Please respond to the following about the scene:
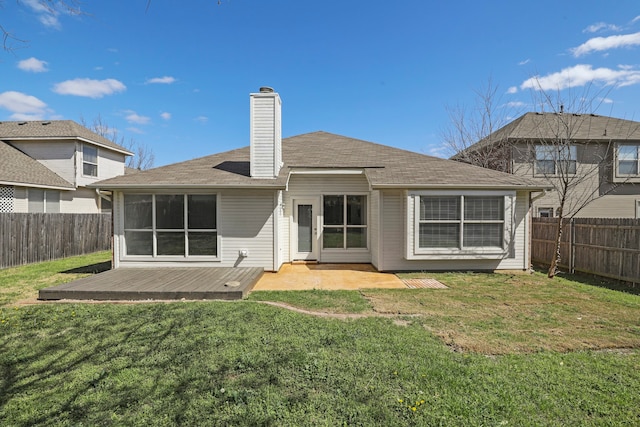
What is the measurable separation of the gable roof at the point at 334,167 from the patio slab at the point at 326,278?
254 centimetres

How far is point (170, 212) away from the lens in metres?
8.49

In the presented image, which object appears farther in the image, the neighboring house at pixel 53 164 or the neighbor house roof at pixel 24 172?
the neighboring house at pixel 53 164

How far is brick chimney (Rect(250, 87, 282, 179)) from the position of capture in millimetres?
8719

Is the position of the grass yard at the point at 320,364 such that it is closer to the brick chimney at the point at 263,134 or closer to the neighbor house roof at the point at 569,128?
the brick chimney at the point at 263,134

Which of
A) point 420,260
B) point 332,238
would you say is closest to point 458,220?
point 420,260

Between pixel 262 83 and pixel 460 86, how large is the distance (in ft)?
40.4

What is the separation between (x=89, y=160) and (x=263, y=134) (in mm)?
13942

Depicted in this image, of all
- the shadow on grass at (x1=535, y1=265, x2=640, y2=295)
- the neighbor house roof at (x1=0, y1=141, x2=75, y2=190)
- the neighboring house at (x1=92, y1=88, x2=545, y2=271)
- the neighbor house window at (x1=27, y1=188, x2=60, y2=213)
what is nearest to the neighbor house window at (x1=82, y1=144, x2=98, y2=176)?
the neighbor house roof at (x1=0, y1=141, x2=75, y2=190)

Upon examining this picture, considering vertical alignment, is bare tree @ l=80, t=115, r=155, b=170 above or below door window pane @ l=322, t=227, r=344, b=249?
above

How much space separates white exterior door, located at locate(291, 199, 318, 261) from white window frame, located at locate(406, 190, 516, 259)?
3.18 metres

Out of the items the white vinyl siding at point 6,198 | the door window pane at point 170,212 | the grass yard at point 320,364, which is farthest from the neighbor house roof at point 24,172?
the grass yard at point 320,364

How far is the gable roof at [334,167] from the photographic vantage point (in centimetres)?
830

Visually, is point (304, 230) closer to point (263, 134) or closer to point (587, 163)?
point (263, 134)

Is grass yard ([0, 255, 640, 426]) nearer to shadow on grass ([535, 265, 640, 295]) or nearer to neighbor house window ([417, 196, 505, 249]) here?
shadow on grass ([535, 265, 640, 295])
